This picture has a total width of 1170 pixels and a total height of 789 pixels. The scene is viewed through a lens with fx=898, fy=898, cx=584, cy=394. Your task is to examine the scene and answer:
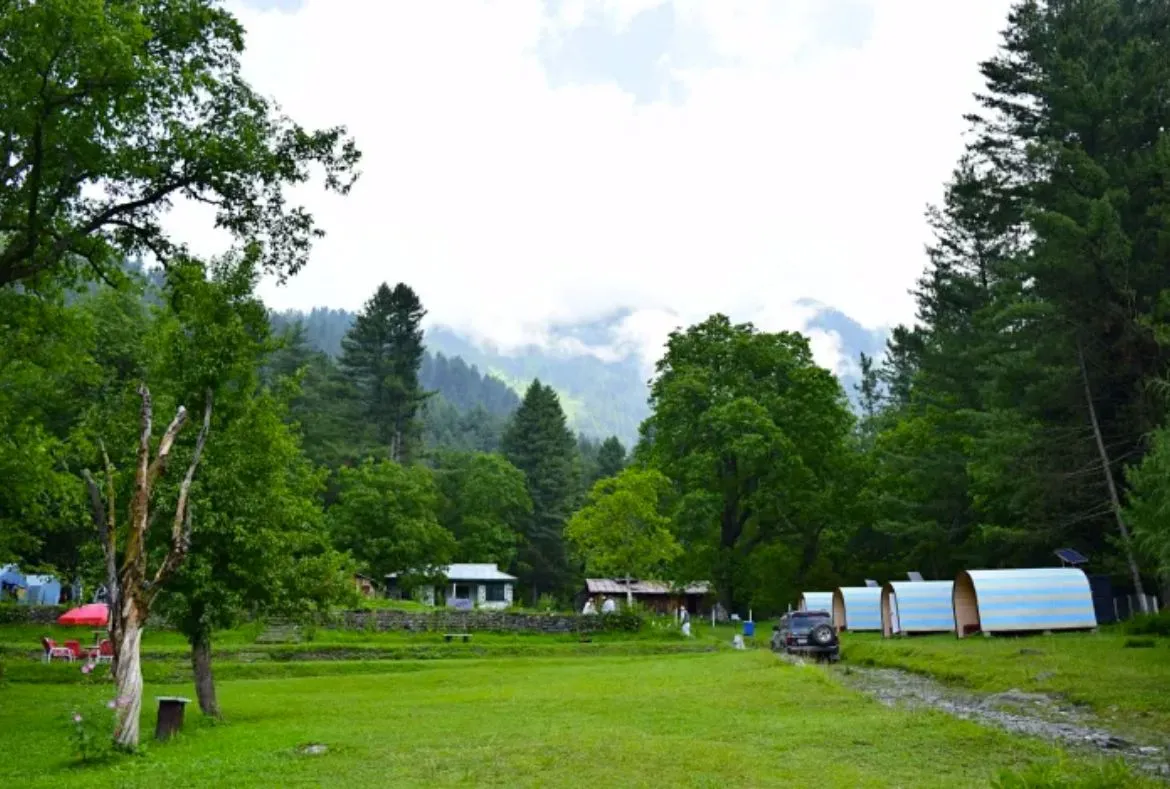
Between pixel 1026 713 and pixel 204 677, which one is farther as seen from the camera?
pixel 204 677

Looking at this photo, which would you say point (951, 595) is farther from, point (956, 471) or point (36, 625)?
point (36, 625)

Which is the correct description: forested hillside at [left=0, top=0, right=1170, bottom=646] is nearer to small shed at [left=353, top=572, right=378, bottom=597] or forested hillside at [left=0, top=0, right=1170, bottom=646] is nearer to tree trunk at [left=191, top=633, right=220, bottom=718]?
tree trunk at [left=191, top=633, right=220, bottom=718]

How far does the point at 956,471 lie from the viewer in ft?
149

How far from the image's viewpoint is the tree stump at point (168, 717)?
15078 mm

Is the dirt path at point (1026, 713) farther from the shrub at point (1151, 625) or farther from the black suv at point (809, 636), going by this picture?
the black suv at point (809, 636)

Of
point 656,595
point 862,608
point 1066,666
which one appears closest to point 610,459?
point 656,595

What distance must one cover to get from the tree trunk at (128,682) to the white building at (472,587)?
5436 centimetres

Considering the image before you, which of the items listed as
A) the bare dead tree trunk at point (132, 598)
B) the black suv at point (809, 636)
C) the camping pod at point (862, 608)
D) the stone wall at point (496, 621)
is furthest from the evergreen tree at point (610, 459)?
the bare dead tree trunk at point (132, 598)

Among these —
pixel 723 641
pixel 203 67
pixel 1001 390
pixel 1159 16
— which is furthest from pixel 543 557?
pixel 203 67

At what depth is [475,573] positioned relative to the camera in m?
70.6

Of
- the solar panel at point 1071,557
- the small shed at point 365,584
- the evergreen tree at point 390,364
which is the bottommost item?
the small shed at point 365,584

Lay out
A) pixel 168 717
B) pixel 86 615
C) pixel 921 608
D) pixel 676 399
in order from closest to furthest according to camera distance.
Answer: pixel 168 717, pixel 86 615, pixel 921 608, pixel 676 399

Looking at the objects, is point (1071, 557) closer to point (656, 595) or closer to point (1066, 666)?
point (1066, 666)

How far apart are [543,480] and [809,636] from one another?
56.7m
